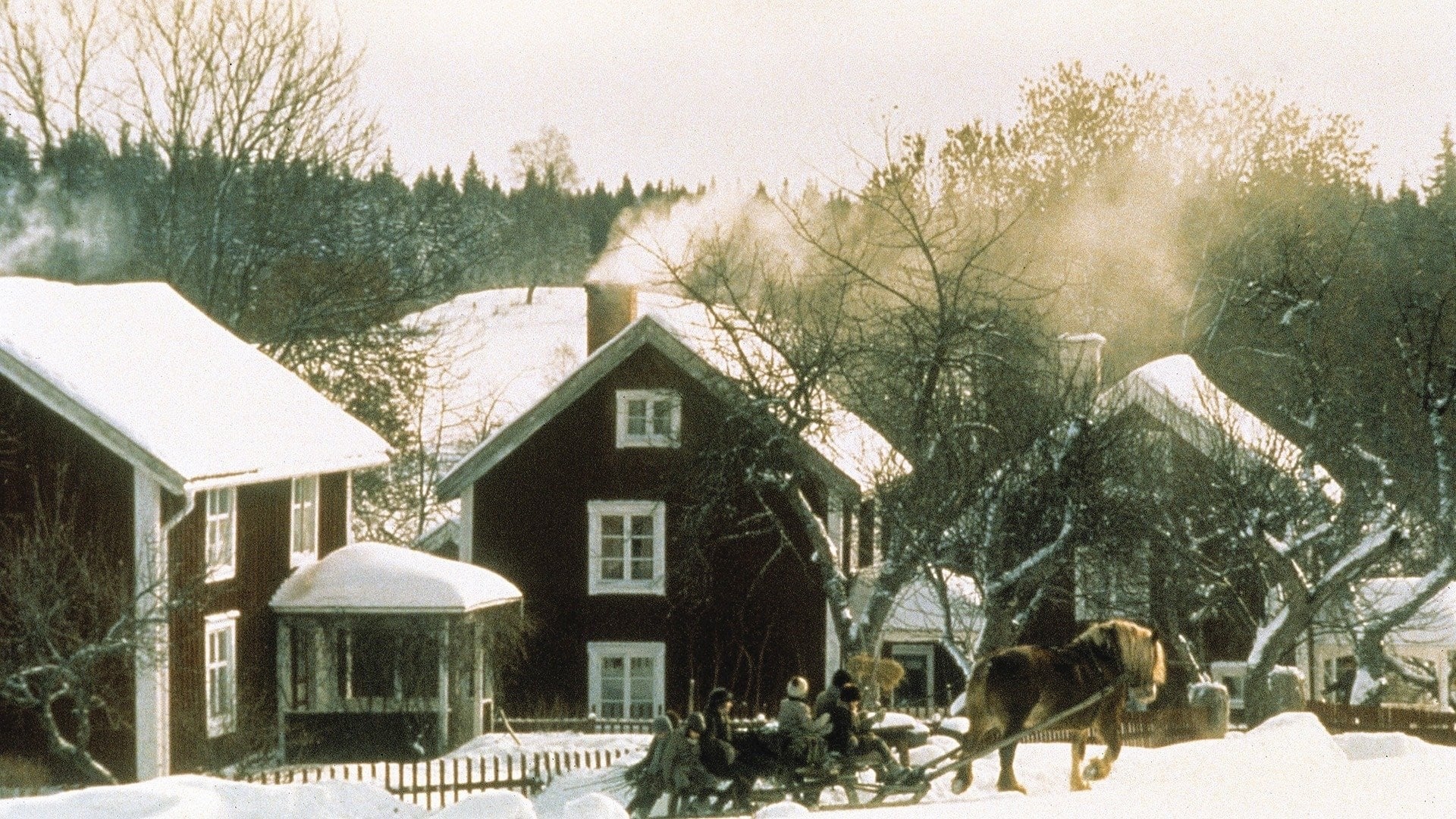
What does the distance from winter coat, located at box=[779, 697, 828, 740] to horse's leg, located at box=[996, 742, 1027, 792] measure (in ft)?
5.60

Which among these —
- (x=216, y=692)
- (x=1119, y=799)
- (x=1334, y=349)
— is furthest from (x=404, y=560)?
(x=1334, y=349)

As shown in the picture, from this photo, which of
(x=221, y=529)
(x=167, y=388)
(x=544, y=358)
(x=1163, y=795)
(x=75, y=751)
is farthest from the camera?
(x=544, y=358)

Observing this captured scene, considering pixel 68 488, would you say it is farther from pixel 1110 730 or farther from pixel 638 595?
pixel 1110 730

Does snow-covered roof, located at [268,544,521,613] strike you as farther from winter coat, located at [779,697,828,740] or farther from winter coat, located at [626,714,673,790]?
winter coat, located at [779,697,828,740]

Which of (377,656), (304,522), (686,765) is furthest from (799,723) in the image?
(304,522)

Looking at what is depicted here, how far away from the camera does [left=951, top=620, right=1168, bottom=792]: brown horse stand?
54.8 feet

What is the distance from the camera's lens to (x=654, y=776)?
1766 centimetres

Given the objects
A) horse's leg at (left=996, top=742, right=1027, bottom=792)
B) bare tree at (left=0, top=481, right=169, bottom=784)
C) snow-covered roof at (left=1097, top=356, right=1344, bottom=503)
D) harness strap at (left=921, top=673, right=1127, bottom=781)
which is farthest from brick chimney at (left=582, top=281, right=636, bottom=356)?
harness strap at (left=921, top=673, right=1127, bottom=781)

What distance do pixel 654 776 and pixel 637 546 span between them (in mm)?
18297

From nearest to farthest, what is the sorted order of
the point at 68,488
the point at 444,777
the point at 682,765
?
the point at 682,765
the point at 444,777
the point at 68,488

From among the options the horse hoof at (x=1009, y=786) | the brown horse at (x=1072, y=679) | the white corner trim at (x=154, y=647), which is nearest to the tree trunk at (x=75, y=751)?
the white corner trim at (x=154, y=647)

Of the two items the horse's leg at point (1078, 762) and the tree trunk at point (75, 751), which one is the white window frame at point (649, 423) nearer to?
the tree trunk at point (75, 751)

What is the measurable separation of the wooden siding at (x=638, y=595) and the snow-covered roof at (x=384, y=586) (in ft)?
14.7

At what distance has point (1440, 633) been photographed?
3700 centimetres
